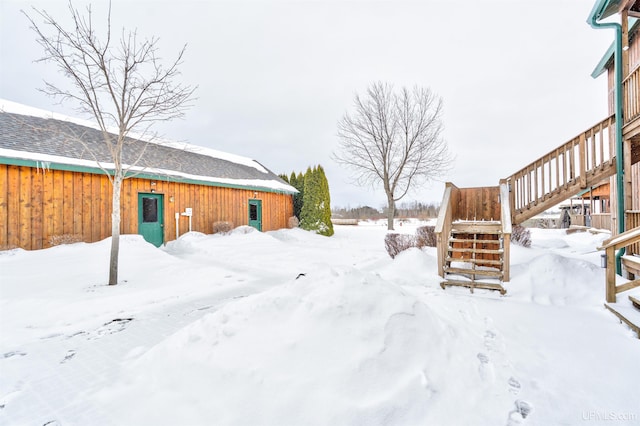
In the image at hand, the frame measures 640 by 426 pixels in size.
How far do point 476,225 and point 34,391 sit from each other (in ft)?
23.3

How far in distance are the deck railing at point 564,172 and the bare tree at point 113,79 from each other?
778 centimetres

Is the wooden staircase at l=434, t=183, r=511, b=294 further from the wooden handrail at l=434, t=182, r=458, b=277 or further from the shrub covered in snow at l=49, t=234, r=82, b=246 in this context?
the shrub covered in snow at l=49, t=234, r=82, b=246

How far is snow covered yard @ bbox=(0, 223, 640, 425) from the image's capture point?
1.85m

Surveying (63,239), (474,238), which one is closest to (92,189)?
(63,239)

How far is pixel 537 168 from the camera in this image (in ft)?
20.3

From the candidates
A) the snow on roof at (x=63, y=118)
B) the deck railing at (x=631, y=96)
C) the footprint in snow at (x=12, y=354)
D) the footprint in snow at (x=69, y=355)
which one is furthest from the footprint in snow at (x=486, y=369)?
the snow on roof at (x=63, y=118)

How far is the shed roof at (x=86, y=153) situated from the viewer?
6.87m

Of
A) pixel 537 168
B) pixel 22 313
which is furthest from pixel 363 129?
pixel 22 313

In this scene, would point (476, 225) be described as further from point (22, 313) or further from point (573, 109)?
point (573, 109)

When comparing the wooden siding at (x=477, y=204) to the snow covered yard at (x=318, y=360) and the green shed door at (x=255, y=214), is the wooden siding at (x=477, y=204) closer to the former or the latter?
the snow covered yard at (x=318, y=360)

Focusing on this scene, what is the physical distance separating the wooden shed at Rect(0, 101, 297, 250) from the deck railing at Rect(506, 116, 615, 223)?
27.9 feet

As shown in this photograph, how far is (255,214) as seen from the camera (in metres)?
13.6

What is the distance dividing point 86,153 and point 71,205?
5.76 ft

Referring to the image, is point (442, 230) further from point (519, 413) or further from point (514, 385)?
point (519, 413)
